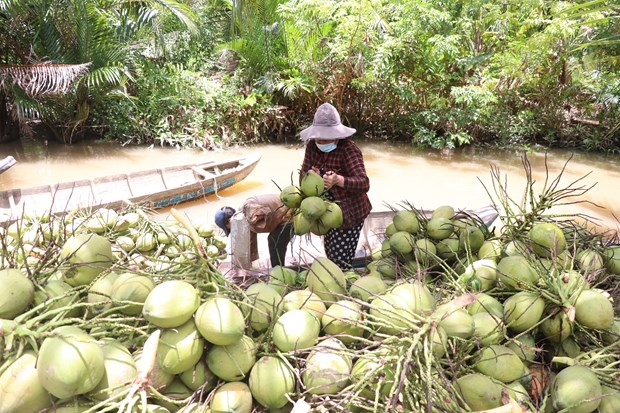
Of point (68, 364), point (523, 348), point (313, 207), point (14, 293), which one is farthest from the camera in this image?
point (313, 207)

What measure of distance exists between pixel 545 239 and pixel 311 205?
1031mm

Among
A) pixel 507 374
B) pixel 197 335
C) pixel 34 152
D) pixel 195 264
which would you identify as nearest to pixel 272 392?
pixel 197 335

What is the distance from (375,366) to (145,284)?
67 cm

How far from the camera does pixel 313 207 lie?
221cm

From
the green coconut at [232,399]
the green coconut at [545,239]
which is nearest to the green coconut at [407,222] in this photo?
the green coconut at [545,239]

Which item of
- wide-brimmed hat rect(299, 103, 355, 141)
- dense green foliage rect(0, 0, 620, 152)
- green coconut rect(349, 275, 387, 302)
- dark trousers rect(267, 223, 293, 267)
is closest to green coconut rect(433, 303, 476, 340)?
green coconut rect(349, 275, 387, 302)

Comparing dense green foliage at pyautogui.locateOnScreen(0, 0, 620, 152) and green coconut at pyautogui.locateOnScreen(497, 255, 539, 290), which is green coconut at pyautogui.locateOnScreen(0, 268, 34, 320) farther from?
dense green foliage at pyautogui.locateOnScreen(0, 0, 620, 152)

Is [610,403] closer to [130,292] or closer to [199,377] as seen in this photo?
[199,377]

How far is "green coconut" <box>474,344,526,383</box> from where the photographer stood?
47.9 inches

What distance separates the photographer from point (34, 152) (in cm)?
1029

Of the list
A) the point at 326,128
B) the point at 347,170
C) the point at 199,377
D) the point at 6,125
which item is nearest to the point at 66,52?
the point at 6,125

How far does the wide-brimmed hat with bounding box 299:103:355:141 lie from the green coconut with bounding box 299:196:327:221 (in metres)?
0.62

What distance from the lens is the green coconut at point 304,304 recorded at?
1.39 metres

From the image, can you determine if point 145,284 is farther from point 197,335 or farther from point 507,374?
point 507,374
